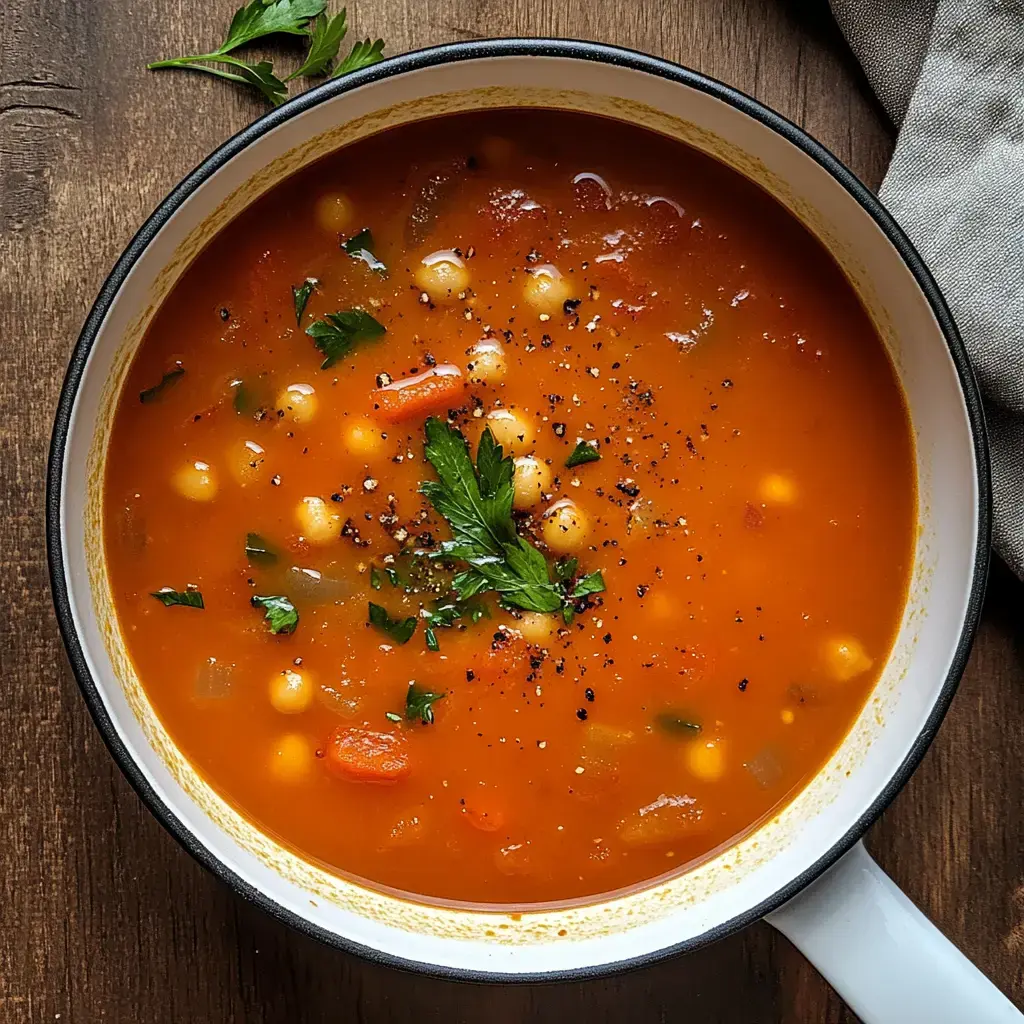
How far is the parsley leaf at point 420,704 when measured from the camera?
215 centimetres

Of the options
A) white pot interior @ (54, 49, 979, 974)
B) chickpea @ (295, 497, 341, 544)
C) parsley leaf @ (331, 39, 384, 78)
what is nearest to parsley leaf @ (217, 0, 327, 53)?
parsley leaf @ (331, 39, 384, 78)

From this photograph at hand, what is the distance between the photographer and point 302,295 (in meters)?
2.09

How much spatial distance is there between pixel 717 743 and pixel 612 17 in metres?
1.43

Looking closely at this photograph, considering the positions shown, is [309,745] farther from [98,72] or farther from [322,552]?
[98,72]

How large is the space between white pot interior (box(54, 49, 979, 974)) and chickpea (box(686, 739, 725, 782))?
162 mm

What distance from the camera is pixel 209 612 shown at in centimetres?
215

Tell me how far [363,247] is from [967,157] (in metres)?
1.18

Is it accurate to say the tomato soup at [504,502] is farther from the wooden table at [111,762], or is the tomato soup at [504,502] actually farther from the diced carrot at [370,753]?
the wooden table at [111,762]

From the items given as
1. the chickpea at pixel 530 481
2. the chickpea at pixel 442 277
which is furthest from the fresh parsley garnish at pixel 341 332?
the chickpea at pixel 530 481

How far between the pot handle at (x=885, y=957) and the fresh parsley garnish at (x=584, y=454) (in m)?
0.85

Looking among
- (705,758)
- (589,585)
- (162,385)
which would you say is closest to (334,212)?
(162,385)

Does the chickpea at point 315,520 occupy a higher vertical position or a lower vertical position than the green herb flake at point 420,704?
higher

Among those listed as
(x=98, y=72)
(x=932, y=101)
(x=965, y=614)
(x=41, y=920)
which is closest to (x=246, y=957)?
(x=41, y=920)

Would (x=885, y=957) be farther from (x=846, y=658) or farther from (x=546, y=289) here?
(x=546, y=289)
